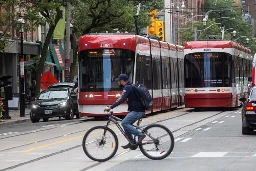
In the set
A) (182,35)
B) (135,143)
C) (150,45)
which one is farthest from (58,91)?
(182,35)

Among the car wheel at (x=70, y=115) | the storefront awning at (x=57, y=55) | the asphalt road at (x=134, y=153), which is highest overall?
the storefront awning at (x=57, y=55)

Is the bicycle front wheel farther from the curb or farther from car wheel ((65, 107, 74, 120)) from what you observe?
car wheel ((65, 107, 74, 120))

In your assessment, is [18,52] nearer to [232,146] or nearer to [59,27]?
[59,27]

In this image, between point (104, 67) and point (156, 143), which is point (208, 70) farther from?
point (156, 143)

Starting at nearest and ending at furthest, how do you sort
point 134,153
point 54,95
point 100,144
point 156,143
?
1. point 156,143
2. point 100,144
3. point 134,153
4. point 54,95

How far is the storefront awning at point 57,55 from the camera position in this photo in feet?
203

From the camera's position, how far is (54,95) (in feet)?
128

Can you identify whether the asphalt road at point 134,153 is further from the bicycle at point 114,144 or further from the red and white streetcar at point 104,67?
the red and white streetcar at point 104,67

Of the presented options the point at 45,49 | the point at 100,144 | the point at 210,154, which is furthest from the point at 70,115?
the point at 100,144

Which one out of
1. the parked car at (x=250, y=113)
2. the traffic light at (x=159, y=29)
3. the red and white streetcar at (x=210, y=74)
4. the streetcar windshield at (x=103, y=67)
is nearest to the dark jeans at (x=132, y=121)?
the parked car at (x=250, y=113)

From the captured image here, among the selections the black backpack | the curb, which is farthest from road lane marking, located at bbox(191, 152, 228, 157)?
the curb

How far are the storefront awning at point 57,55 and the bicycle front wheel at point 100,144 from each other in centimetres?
4433

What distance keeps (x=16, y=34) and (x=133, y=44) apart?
2209 centimetres

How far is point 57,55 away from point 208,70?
22095 mm
